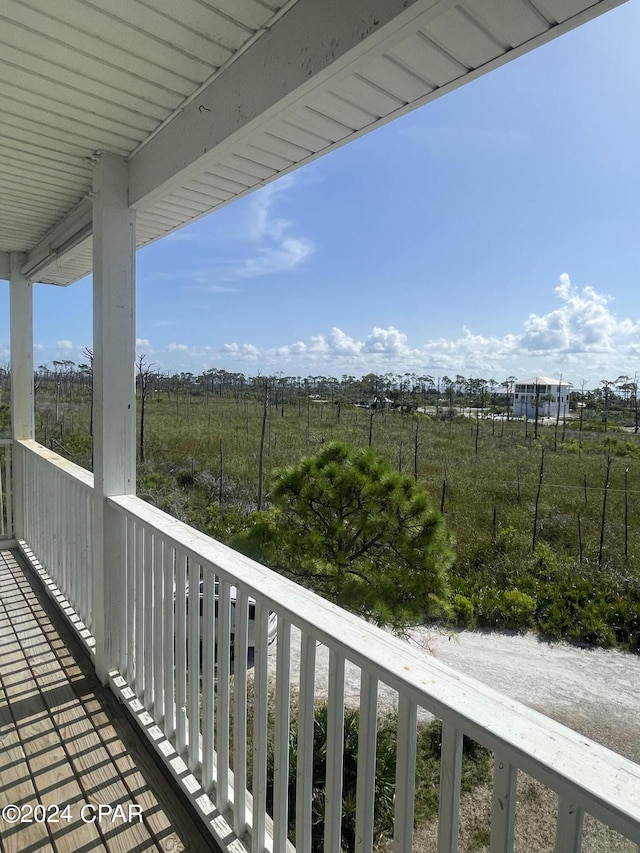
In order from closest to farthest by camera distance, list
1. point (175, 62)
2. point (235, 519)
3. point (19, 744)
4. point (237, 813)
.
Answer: point (237, 813), point (175, 62), point (19, 744), point (235, 519)

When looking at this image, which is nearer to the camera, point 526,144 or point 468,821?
point 468,821

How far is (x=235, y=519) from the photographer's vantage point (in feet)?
13.9

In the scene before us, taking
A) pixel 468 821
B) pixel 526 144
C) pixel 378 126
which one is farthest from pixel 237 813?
pixel 526 144

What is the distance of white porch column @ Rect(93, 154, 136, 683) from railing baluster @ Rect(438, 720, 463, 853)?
5.28 feet

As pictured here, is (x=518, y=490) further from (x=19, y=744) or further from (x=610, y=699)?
(x=19, y=744)

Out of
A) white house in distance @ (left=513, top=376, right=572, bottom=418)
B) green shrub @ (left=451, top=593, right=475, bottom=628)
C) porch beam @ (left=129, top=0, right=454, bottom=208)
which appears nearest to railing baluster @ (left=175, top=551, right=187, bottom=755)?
Answer: porch beam @ (left=129, top=0, right=454, bottom=208)

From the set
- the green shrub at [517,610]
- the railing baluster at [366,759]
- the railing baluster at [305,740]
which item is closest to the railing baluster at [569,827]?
the railing baluster at [366,759]

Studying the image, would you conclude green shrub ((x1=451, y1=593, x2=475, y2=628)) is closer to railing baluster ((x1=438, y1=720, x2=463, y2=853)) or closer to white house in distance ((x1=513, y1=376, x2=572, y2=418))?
railing baluster ((x1=438, y1=720, x2=463, y2=853))

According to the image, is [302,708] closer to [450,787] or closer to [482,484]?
[450,787]

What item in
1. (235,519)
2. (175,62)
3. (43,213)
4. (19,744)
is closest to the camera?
(175,62)

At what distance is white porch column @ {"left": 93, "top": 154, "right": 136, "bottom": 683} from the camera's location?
1.96 m

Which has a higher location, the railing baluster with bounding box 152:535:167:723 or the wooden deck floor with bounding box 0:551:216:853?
the railing baluster with bounding box 152:535:167:723

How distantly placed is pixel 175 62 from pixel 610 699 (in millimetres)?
2927

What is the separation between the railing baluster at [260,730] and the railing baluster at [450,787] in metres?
0.53
